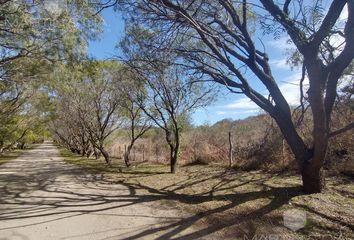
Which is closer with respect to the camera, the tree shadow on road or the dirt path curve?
the dirt path curve

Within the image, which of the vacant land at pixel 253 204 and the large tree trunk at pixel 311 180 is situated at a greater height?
the large tree trunk at pixel 311 180

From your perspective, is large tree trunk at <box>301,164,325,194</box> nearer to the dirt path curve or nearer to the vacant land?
the vacant land

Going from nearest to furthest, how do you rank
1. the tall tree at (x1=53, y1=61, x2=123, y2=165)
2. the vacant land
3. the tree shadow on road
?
the vacant land < the tree shadow on road < the tall tree at (x1=53, y1=61, x2=123, y2=165)

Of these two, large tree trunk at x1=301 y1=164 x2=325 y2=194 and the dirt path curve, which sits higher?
large tree trunk at x1=301 y1=164 x2=325 y2=194

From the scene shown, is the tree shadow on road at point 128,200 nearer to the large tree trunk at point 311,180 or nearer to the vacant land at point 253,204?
the vacant land at point 253,204

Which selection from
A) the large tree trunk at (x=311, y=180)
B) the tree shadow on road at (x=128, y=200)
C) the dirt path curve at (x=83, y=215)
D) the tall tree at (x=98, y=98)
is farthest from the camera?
the tall tree at (x=98, y=98)

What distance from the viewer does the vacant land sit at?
6727mm

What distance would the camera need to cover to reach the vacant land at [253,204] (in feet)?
22.1

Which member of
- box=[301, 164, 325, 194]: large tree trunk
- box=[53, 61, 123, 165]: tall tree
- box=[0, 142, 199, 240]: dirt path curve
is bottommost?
box=[0, 142, 199, 240]: dirt path curve

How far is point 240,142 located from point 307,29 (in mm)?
12732

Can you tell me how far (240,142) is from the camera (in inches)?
779

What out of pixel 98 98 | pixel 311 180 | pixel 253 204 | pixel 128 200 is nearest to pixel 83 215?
pixel 128 200

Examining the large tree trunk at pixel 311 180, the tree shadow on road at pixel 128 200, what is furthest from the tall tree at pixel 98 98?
the large tree trunk at pixel 311 180

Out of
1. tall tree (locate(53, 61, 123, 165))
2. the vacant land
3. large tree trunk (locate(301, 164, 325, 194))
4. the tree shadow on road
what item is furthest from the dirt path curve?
tall tree (locate(53, 61, 123, 165))
